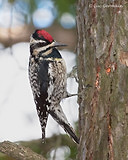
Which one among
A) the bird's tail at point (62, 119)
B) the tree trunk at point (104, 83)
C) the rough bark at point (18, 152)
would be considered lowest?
the bird's tail at point (62, 119)

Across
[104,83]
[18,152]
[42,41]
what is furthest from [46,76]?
[18,152]

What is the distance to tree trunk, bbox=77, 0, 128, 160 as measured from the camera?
7.91 ft

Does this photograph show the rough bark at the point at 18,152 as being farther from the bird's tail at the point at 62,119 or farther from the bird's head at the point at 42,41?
the bird's head at the point at 42,41

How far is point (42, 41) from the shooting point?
136 inches

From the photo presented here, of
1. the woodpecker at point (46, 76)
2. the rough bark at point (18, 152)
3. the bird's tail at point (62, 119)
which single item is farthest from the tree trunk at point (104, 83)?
the woodpecker at point (46, 76)

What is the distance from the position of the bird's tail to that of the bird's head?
0.56 metres

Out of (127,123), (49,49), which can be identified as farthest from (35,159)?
(49,49)

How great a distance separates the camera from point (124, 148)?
237 cm

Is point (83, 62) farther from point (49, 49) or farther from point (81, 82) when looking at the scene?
point (49, 49)

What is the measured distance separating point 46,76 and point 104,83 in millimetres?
1113

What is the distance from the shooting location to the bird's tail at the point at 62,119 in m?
3.30

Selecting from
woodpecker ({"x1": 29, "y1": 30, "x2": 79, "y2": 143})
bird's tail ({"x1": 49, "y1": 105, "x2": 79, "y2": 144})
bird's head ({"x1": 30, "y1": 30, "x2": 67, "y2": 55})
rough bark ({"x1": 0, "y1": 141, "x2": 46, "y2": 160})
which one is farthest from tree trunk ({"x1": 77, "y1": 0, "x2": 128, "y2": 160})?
woodpecker ({"x1": 29, "y1": 30, "x2": 79, "y2": 143})

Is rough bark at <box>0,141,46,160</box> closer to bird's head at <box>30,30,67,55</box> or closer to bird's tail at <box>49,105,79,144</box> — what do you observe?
bird's tail at <box>49,105,79,144</box>

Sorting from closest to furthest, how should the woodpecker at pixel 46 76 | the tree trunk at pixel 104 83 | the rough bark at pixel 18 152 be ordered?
the rough bark at pixel 18 152 → the tree trunk at pixel 104 83 → the woodpecker at pixel 46 76
